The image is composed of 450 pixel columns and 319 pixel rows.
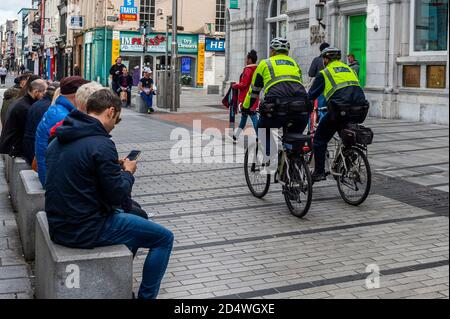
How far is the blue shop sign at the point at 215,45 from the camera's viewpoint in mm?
47406

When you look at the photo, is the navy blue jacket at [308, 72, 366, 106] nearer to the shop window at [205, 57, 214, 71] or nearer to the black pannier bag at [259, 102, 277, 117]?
the black pannier bag at [259, 102, 277, 117]

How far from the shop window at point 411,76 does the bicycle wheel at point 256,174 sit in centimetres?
996

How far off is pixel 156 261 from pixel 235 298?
0.67m

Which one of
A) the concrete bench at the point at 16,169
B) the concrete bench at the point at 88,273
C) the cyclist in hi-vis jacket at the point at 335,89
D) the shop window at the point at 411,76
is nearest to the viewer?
the concrete bench at the point at 88,273

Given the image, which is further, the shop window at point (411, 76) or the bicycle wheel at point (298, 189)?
the shop window at point (411, 76)

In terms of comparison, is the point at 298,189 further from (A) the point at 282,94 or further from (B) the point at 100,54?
(B) the point at 100,54

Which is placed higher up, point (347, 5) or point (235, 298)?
point (347, 5)

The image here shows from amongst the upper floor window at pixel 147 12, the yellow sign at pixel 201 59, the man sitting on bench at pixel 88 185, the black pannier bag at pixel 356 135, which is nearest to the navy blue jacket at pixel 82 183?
the man sitting on bench at pixel 88 185

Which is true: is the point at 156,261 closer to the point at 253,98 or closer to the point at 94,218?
the point at 94,218

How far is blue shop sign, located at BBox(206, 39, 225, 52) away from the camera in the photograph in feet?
156

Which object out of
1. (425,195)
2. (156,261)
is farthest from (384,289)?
(425,195)

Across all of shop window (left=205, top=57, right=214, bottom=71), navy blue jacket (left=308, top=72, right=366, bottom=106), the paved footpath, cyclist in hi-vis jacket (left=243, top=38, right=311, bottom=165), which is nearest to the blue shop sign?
shop window (left=205, top=57, right=214, bottom=71)

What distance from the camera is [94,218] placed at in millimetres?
4137

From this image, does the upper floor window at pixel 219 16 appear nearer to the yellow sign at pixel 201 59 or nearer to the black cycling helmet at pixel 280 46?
the yellow sign at pixel 201 59
